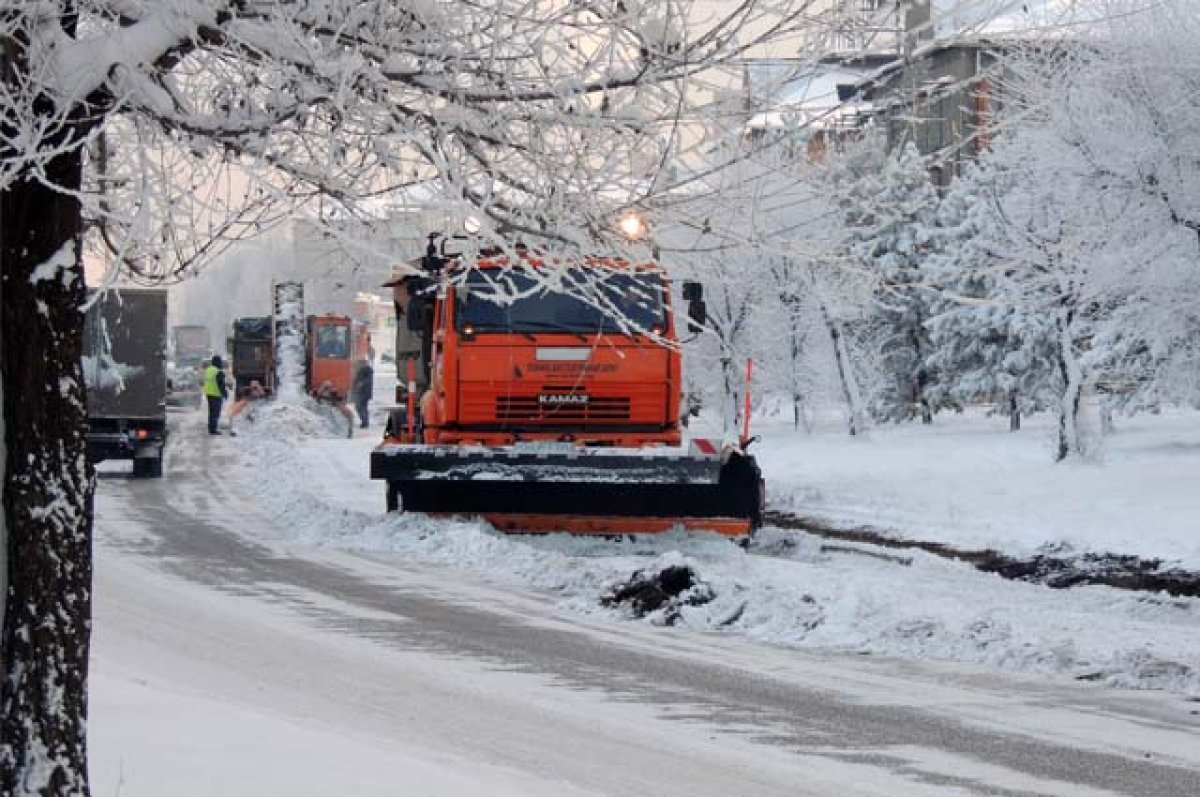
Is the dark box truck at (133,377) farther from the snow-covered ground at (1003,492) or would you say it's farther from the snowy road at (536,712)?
the snowy road at (536,712)

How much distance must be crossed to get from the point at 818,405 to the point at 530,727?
48526 millimetres

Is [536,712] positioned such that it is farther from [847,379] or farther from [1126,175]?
[847,379]

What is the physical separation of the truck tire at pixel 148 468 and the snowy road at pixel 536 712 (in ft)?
52.2

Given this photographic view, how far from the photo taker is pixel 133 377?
3175 centimetres

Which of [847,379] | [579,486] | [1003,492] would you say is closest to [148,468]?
[1003,492]

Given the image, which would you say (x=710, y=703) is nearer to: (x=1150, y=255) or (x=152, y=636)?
(x=152, y=636)

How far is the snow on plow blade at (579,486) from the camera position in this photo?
730 inches

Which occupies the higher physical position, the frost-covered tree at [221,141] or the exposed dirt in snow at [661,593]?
the frost-covered tree at [221,141]

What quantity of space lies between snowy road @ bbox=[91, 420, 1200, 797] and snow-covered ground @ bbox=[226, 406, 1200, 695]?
0.55 metres

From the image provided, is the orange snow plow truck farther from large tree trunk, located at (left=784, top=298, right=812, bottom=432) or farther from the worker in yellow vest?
large tree trunk, located at (left=784, top=298, right=812, bottom=432)

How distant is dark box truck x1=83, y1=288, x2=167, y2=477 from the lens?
31513mm

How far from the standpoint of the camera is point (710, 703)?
35.1 ft

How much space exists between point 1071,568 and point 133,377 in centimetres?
1795

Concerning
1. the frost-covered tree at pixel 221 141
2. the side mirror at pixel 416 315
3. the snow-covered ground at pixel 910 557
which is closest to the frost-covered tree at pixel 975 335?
the snow-covered ground at pixel 910 557
